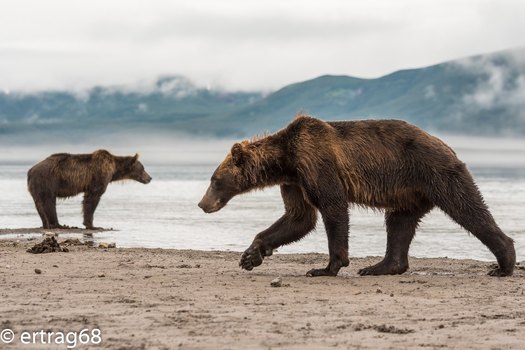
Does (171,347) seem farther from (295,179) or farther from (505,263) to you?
(505,263)

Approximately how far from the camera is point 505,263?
11734 mm

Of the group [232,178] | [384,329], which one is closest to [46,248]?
[232,178]

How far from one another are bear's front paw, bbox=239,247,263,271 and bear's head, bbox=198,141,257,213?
0.69 m

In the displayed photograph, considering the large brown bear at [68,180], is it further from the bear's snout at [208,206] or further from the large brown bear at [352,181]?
the large brown bear at [352,181]

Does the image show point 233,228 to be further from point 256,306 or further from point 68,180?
point 256,306

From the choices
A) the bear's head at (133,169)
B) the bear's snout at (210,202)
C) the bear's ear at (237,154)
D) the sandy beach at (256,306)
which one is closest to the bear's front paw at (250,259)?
the sandy beach at (256,306)

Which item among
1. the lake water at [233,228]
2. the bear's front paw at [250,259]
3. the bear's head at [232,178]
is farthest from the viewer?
the lake water at [233,228]

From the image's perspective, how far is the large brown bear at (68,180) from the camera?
75.2 ft

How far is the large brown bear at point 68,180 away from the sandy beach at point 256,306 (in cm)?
983

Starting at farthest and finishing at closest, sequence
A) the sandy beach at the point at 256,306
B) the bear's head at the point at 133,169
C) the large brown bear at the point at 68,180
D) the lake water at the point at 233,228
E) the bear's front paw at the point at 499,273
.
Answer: the bear's head at the point at 133,169 < the large brown bear at the point at 68,180 < the lake water at the point at 233,228 < the bear's front paw at the point at 499,273 < the sandy beach at the point at 256,306

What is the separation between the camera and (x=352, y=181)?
1181 cm

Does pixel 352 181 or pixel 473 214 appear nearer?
pixel 473 214

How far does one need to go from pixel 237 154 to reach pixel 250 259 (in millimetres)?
1269

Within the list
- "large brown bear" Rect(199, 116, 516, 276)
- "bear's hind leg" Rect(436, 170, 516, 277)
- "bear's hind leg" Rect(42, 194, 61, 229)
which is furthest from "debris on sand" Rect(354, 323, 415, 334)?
"bear's hind leg" Rect(42, 194, 61, 229)
